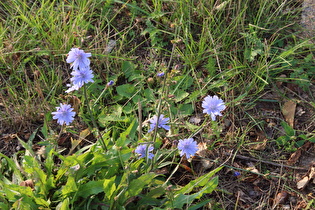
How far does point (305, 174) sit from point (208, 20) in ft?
4.00

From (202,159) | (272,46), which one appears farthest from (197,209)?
(272,46)

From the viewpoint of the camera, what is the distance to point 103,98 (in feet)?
8.14

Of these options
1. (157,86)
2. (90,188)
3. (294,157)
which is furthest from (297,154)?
(90,188)

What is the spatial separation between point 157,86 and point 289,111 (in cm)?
86

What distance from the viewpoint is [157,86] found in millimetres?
2512

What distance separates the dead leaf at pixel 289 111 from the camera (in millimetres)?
2400

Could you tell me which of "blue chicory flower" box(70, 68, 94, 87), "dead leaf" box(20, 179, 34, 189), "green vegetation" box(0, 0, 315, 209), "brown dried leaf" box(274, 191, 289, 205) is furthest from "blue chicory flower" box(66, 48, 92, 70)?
"brown dried leaf" box(274, 191, 289, 205)

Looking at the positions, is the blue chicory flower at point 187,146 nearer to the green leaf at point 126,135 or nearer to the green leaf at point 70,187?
the green leaf at point 126,135

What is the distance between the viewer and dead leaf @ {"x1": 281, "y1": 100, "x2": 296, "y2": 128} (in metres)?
2.40

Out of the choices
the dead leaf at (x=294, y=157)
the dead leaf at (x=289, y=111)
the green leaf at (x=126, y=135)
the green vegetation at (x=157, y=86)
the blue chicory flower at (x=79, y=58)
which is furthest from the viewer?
the dead leaf at (x=289, y=111)

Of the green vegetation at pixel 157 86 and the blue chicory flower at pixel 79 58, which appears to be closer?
the blue chicory flower at pixel 79 58

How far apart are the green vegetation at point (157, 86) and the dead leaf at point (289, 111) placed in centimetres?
3

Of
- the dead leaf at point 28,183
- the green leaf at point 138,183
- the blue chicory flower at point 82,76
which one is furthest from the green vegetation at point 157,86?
the blue chicory flower at point 82,76

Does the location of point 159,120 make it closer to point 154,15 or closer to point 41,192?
point 41,192
